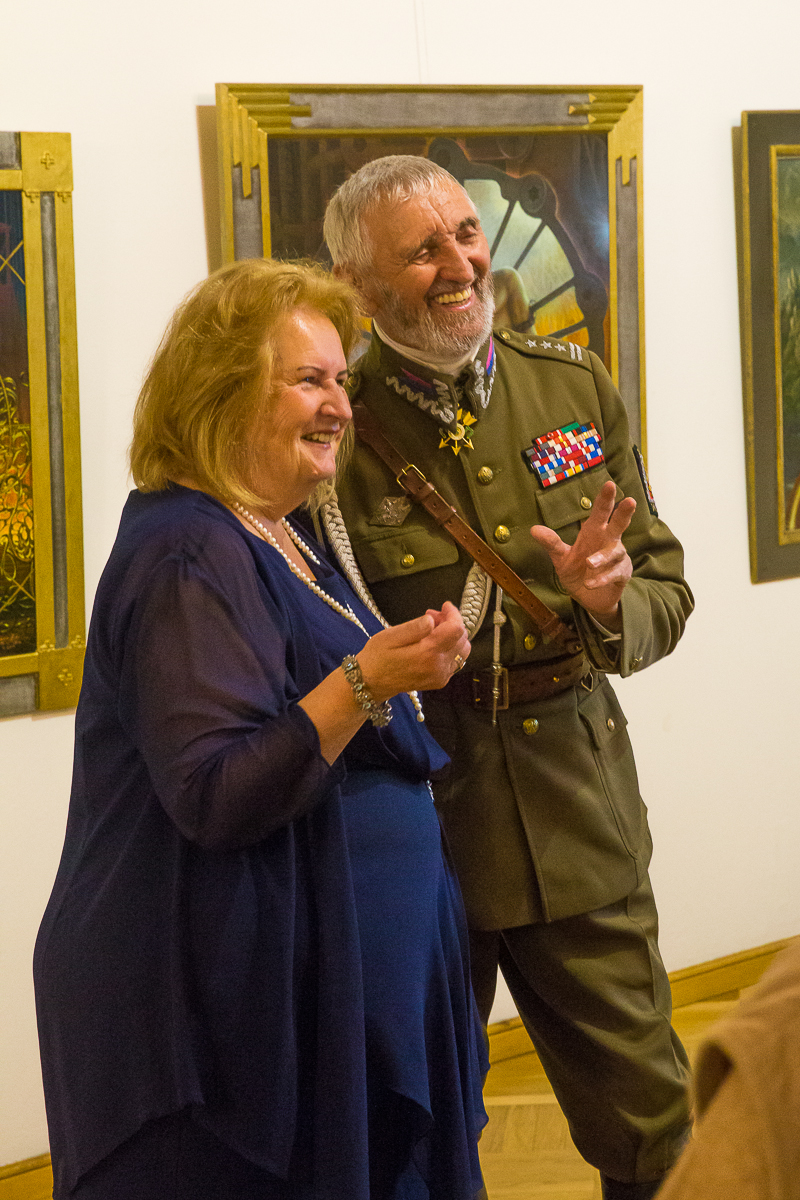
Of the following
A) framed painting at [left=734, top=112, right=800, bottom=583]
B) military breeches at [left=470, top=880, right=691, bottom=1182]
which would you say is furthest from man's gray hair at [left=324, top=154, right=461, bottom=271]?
framed painting at [left=734, top=112, right=800, bottom=583]

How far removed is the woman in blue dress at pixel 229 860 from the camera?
1.52m

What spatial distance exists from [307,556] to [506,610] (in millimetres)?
370

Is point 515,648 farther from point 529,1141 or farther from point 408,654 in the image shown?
point 529,1141

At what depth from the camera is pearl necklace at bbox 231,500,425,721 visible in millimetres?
1731

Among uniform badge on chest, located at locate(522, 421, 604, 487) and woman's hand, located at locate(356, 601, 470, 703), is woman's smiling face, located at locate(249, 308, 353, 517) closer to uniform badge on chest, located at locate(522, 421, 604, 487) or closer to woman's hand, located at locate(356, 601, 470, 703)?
woman's hand, located at locate(356, 601, 470, 703)

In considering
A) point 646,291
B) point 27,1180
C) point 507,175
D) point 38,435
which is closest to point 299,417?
point 38,435

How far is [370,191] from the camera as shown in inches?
82.0

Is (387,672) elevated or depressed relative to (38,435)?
depressed

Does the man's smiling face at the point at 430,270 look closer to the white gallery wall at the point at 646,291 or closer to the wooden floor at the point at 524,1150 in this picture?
the white gallery wall at the point at 646,291

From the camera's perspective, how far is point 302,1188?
5.20 feet

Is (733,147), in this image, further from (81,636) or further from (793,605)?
(81,636)

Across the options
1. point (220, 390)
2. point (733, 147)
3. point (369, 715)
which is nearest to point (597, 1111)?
point (369, 715)

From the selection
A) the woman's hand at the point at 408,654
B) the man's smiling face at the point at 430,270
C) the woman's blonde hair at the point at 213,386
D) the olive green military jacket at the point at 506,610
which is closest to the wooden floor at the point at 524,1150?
the olive green military jacket at the point at 506,610

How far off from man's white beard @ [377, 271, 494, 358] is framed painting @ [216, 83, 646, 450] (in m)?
0.74
